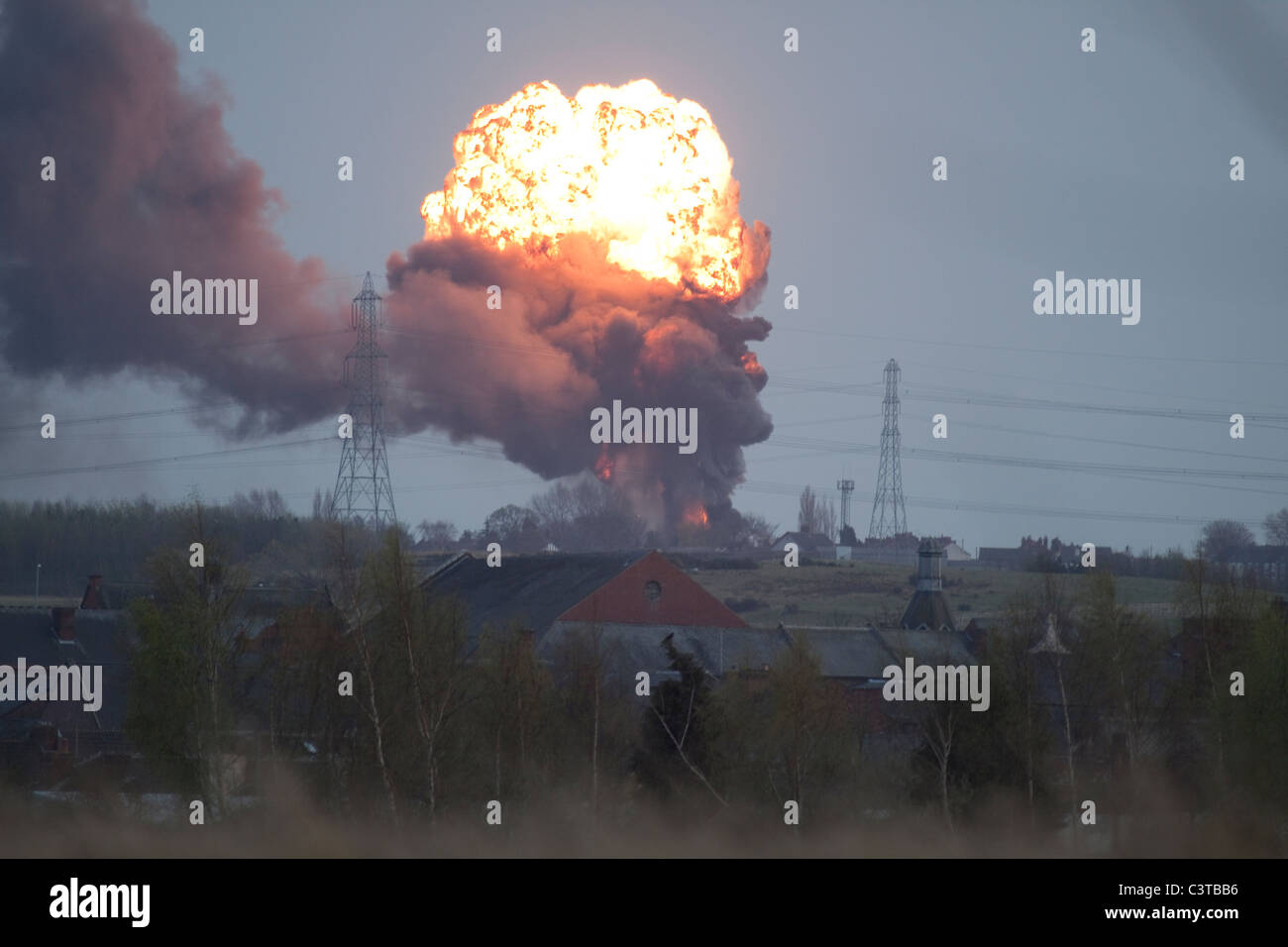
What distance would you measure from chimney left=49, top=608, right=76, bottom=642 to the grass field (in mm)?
46572

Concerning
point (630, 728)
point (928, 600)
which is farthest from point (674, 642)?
point (630, 728)

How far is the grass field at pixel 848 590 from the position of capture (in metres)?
99.9

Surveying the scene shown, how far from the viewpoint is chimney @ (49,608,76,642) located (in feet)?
181

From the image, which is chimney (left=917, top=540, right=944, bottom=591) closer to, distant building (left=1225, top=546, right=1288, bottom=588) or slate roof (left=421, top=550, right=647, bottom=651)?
slate roof (left=421, top=550, right=647, bottom=651)

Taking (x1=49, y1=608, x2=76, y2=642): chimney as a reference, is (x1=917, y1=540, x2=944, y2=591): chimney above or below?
above

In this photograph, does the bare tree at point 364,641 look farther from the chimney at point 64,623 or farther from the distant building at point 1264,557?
the distant building at point 1264,557

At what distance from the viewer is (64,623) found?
55.3 m

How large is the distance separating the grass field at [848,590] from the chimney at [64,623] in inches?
1834

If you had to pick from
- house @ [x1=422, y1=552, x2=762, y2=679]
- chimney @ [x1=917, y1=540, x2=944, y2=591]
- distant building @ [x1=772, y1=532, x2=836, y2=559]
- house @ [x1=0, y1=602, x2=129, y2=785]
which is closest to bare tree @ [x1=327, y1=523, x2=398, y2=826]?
house @ [x1=0, y1=602, x2=129, y2=785]

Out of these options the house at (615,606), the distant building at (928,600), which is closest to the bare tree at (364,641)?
the house at (615,606)

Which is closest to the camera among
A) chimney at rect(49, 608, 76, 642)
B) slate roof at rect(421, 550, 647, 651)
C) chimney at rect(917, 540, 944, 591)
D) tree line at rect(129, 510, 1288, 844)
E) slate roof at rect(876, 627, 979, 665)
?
tree line at rect(129, 510, 1288, 844)

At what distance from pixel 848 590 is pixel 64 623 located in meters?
66.3

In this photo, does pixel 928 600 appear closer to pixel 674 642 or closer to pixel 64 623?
pixel 674 642
